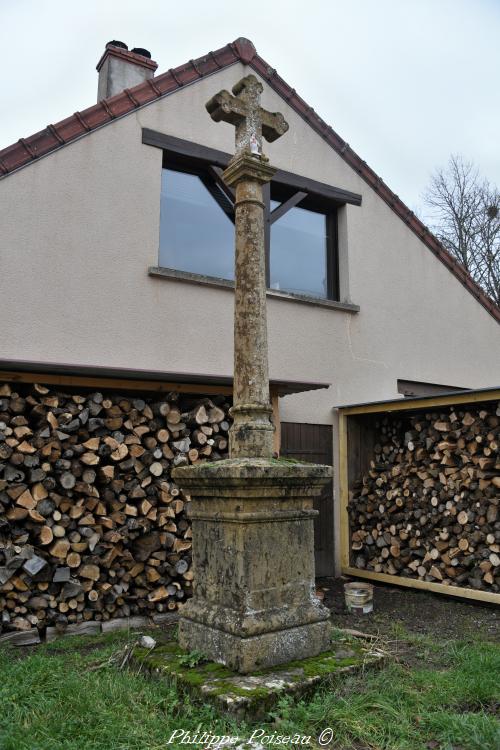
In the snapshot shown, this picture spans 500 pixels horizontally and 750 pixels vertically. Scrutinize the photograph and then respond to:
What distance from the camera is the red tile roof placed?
6.39 meters

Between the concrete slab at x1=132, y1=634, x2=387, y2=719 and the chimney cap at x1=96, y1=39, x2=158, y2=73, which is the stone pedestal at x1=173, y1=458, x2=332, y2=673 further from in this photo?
the chimney cap at x1=96, y1=39, x2=158, y2=73

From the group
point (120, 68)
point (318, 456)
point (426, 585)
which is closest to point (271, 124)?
point (318, 456)

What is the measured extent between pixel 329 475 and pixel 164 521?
237cm

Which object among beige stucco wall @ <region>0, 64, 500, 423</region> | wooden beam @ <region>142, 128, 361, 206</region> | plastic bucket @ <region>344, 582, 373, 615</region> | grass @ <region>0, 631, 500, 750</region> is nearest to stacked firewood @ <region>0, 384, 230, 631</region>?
beige stucco wall @ <region>0, 64, 500, 423</region>

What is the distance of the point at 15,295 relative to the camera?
6.10m

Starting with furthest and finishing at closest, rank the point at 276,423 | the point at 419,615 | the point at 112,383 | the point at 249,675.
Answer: the point at 276,423, the point at 419,615, the point at 112,383, the point at 249,675

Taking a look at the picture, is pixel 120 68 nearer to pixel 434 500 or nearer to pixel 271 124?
pixel 271 124

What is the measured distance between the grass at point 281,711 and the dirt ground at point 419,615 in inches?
53.1

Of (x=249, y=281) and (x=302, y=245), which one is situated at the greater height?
(x=302, y=245)

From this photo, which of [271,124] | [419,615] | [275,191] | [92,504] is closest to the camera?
[271,124]

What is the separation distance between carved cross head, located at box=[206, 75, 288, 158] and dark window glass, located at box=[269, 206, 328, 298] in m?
3.75

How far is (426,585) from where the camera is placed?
6.66m

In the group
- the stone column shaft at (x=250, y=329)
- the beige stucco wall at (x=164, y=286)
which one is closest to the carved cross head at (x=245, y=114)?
the stone column shaft at (x=250, y=329)

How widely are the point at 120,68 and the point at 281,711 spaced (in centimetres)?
795
